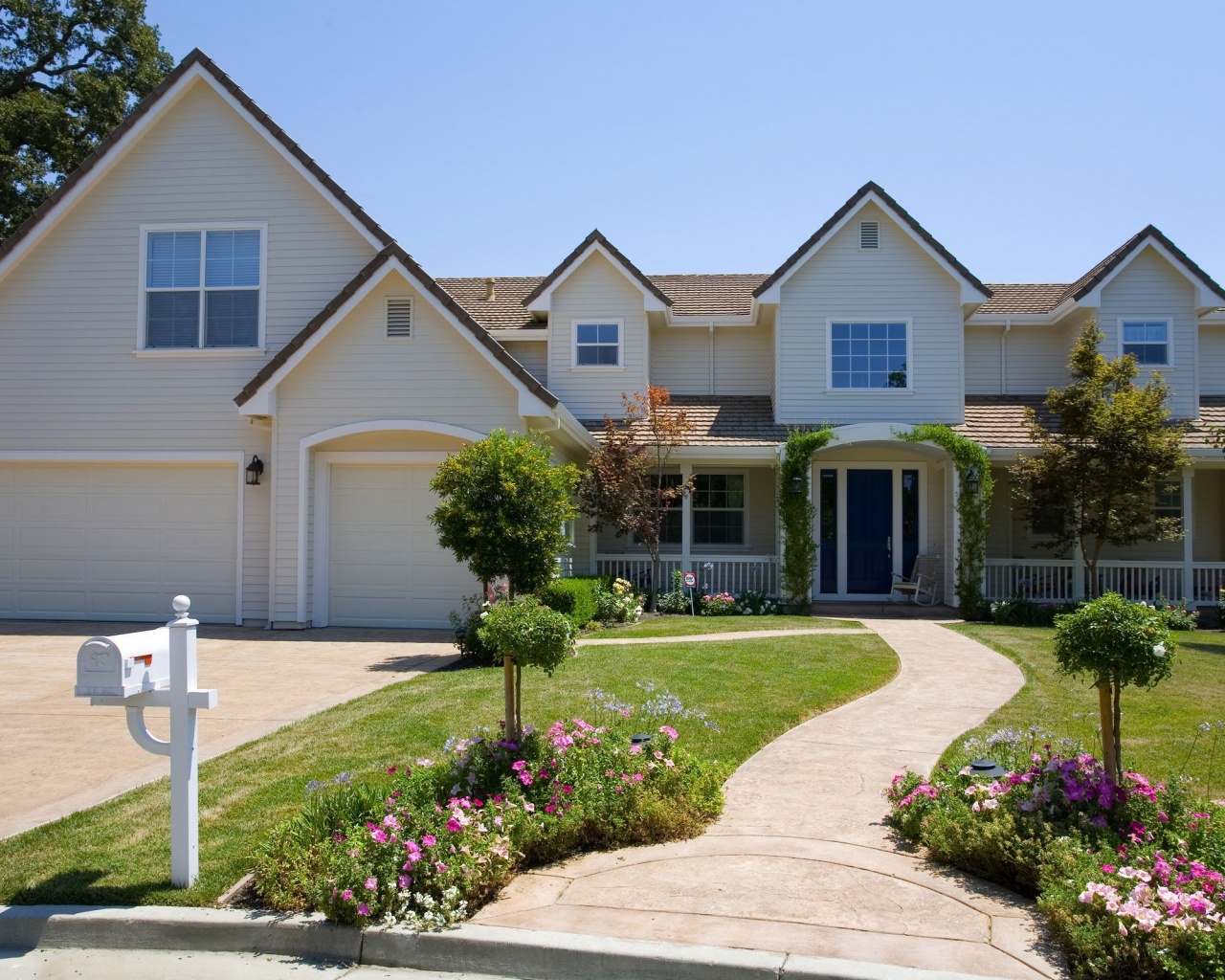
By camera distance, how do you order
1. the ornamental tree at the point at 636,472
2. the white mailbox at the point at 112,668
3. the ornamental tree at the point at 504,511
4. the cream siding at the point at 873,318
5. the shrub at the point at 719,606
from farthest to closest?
the cream siding at the point at 873,318 → the shrub at the point at 719,606 → the ornamental tree at the point at 636,472 → the ornamental tree at the point at 504,511 → the white mailbox at the point at 112,668

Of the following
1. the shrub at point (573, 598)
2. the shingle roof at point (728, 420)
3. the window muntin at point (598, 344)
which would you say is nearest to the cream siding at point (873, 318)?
the shingle roof at point (728, 420)

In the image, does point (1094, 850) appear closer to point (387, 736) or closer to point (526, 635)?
point (526, 635)

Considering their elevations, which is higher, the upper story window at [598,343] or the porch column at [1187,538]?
the upper story window at [598,343]

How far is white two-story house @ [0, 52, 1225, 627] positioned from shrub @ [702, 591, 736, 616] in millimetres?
983

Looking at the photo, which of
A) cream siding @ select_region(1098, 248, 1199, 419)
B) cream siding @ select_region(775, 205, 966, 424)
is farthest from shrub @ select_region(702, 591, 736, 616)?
cream siding @ select_region(1098, 248, 1199, 419)

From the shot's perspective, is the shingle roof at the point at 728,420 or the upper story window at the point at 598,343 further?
the upper story window at the point at 598,343

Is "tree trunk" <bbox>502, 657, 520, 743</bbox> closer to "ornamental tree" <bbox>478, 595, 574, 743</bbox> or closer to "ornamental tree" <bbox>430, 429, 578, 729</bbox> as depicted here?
"ornamental tree" <bbox>478, 595, 574, 743</bbox>

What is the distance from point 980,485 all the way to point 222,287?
43.1 ft

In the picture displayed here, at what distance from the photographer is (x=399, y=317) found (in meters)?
15.2

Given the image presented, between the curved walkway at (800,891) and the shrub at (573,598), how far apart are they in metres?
6.12

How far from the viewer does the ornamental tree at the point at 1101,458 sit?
16.1 m

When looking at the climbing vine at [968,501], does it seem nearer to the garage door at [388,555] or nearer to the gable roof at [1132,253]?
the gable roof at [1132,253]

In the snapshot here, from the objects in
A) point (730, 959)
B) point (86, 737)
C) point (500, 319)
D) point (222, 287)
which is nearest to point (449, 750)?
point (730, 959)

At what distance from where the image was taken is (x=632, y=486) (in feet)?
56.4
